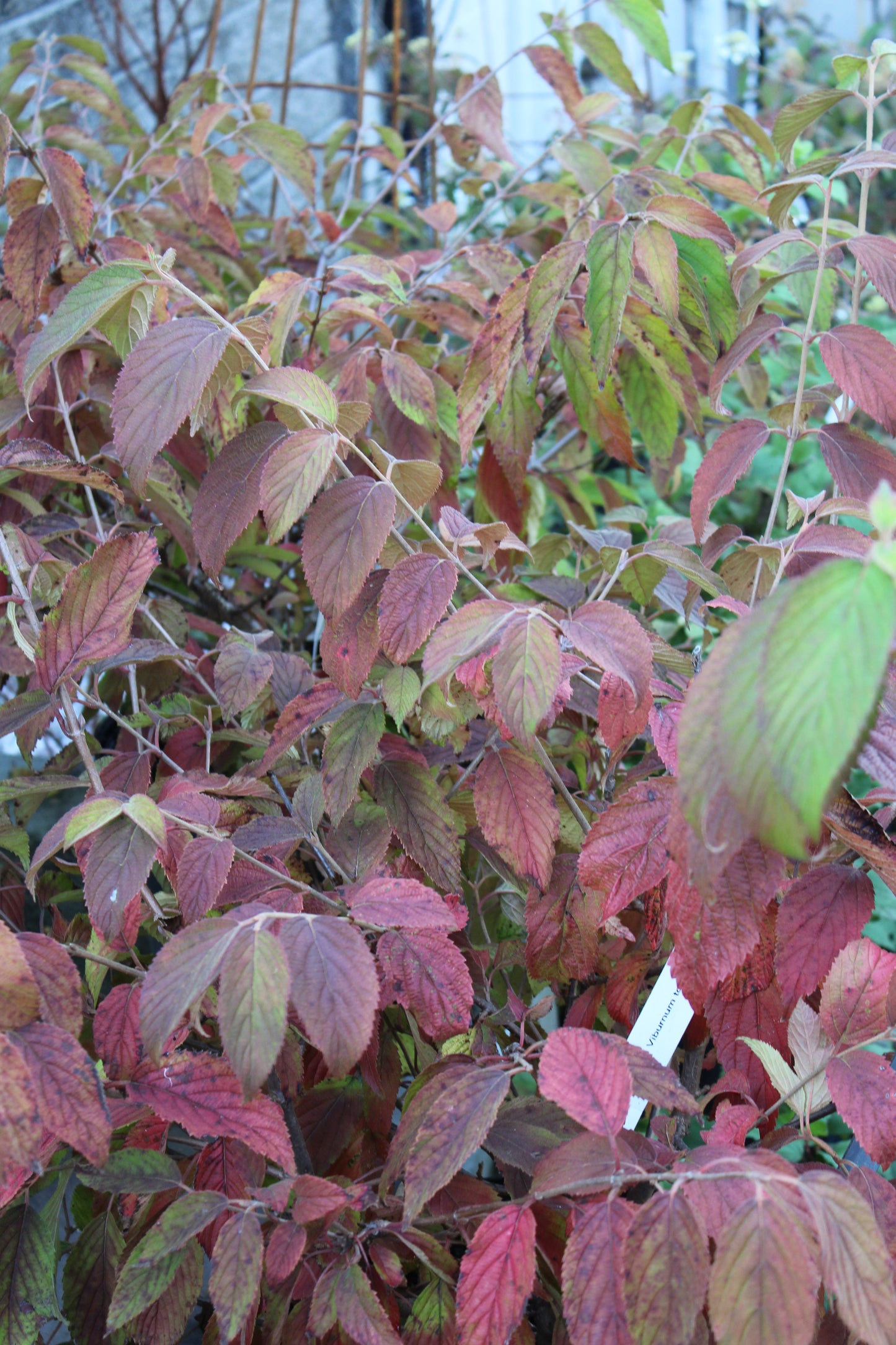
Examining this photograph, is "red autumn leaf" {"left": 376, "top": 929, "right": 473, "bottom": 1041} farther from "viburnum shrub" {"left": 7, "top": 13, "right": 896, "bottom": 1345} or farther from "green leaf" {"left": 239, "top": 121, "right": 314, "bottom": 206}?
"green leaf" {"left": 239, "top": 121, "right": 314, "bottom": 206}

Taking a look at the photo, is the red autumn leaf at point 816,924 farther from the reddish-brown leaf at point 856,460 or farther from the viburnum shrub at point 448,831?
the reddish-brown leaf at point 856,460

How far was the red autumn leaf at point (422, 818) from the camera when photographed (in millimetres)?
760

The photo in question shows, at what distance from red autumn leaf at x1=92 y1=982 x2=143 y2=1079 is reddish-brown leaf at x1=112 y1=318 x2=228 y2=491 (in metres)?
0.34

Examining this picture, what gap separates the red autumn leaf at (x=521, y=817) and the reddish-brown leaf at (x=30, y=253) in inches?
25.8

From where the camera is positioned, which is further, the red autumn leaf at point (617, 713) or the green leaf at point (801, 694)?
the red autumn leaf at point (617, 713)

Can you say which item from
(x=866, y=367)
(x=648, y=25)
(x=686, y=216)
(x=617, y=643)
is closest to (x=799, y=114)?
(x=686, y=216)

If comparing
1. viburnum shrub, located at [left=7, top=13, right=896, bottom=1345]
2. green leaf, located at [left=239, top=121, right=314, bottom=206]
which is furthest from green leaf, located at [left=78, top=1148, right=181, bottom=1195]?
green leaf, located at [left=239, top=121, right=314, bottom=206]

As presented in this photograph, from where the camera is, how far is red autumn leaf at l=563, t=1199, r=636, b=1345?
19.4 inches

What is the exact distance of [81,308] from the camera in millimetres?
661

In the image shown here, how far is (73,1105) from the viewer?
0.53 metres

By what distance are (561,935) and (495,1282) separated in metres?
0.27

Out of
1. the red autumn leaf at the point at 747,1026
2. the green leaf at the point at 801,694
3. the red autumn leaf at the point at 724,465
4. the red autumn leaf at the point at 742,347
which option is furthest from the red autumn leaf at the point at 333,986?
the red autumn leaf at the point at 742,347

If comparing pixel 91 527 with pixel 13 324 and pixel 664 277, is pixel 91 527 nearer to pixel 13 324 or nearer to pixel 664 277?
pixel 13 324

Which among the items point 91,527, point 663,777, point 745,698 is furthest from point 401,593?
point 91,527
